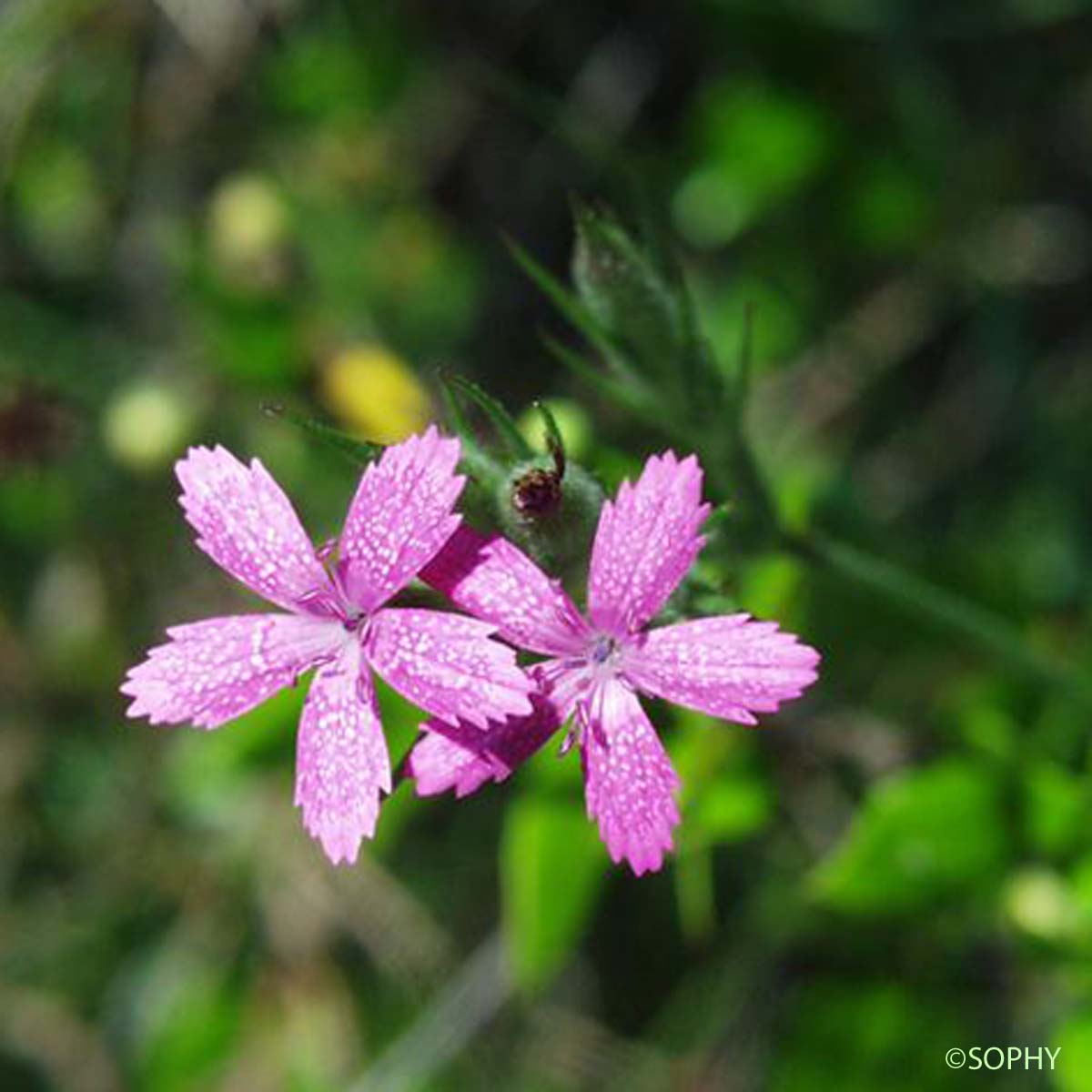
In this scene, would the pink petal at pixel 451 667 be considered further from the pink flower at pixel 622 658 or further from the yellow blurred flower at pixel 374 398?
the yellow blurred flower at pixel 374 398

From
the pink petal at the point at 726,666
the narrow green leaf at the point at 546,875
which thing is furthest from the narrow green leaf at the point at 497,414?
the narrow green leaf at the point at 546,875

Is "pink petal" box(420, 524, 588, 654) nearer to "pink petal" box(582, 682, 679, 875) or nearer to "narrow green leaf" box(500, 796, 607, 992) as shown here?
"pink petal" box(582, 682, 679, 875)

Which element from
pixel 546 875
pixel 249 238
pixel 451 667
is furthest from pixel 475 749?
pixel 249 238

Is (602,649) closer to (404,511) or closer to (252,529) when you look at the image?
(404,511)

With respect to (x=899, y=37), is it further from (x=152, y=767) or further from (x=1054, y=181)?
(x=152, y=767)

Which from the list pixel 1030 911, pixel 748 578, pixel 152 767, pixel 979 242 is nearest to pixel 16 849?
pixel 152 767

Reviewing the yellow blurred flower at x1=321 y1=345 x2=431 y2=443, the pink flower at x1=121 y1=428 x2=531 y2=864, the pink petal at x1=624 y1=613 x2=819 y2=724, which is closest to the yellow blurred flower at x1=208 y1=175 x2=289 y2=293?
the yellow blurred flower at x1=321 y1=345 x2=431 y2=443

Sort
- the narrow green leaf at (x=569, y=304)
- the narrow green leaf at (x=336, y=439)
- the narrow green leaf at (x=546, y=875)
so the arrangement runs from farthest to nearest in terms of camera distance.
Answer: the narrow green leaf at (x=546, y=875) → the narrow green leaf at (x=569, y=304) → the narrow green leaf at (x=336, y=439)
